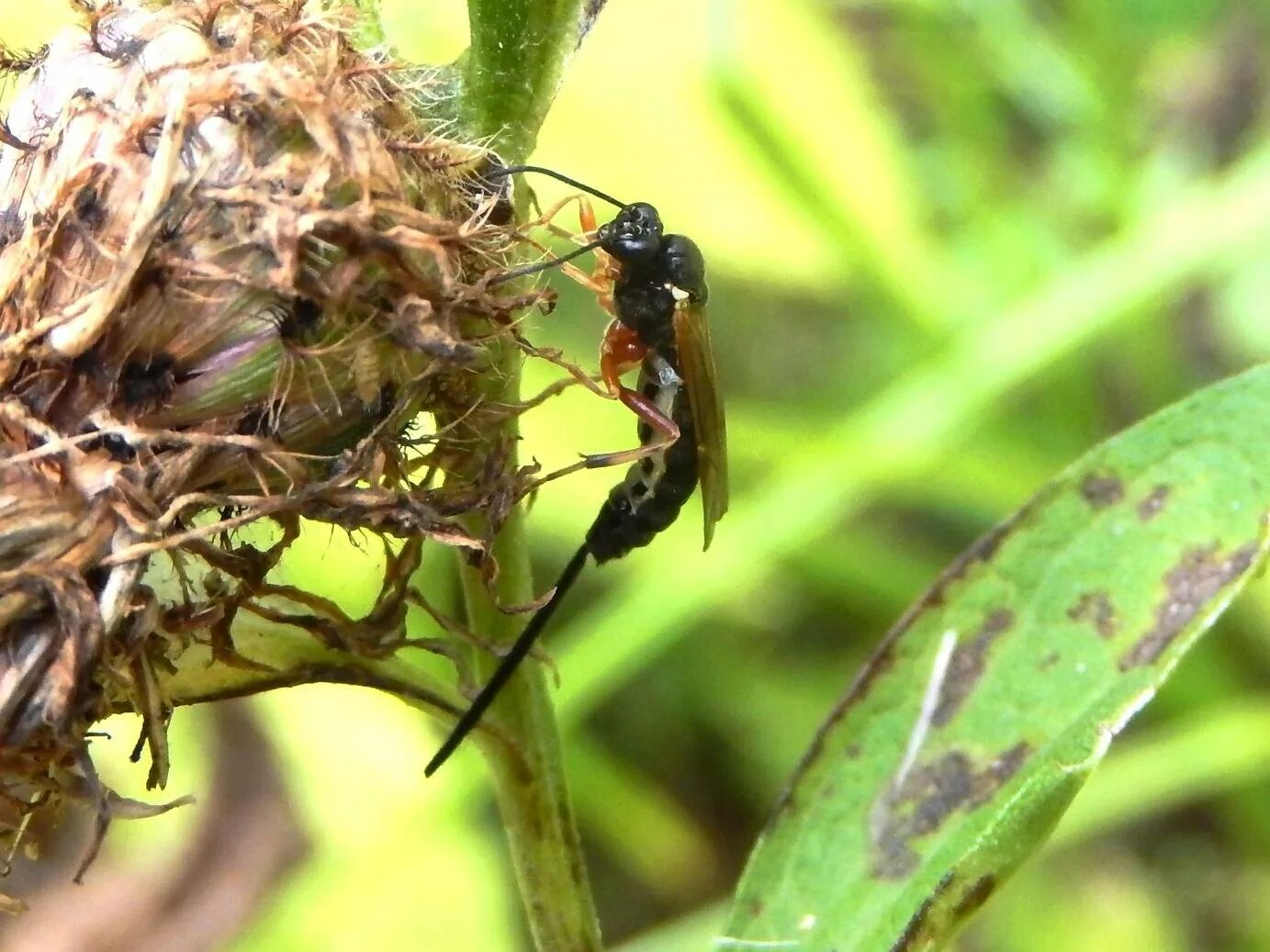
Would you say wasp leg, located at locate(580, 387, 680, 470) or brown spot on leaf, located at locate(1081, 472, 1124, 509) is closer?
brown spot on leaf, located at locate(1081, 472, 1124, 509)

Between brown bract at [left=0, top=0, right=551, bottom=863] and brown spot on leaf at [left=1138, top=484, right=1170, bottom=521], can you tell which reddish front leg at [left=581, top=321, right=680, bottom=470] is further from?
brown spot on leaf at [left=1138, top=484, right=1170, bottom=521]

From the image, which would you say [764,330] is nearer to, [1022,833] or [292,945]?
[292,945]

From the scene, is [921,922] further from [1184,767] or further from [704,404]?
[1184,767]

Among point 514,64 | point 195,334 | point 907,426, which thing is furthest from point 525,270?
point 907,426

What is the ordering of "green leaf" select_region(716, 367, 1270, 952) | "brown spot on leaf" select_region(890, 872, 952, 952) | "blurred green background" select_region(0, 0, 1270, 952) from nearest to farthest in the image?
"brown spot on leaf" select_region(890, 872, 952, 952), "green leaf" select_region(716, 367, 1270, 952), "blurred green background" select_region(0, 0, 1270, 952)

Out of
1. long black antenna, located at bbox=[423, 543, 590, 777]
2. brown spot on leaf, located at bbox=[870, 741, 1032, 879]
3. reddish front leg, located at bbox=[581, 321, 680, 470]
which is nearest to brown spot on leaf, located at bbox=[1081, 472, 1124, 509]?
brown spot on leaf, located at bbox=[870, 741, 1032, 879]

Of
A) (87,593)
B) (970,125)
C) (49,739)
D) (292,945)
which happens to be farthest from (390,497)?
(970,125)

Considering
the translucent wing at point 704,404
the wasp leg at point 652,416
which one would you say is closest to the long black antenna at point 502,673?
the wasp leg at point 652,416
